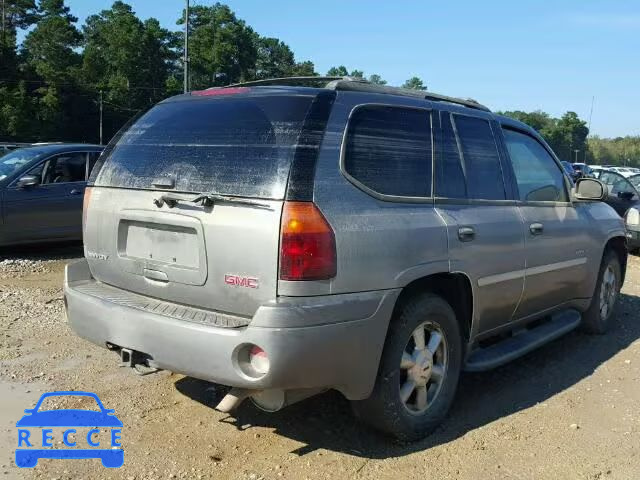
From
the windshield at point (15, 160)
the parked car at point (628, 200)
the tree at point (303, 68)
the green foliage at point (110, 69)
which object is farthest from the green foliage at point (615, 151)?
the windshield at point (15, 160)

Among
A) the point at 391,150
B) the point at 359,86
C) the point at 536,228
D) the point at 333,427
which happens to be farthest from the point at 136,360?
the point at 536,228

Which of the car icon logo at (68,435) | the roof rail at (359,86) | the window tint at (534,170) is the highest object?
the roof rail at (359,86)

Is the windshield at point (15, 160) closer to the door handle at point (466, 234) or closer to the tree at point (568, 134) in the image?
the door handle at point (466, 234)

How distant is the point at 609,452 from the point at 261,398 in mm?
2090

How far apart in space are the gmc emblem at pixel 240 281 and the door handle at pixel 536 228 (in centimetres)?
237

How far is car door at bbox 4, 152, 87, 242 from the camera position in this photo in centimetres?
837

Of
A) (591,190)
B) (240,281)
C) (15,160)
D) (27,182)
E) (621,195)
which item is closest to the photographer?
(240,281)

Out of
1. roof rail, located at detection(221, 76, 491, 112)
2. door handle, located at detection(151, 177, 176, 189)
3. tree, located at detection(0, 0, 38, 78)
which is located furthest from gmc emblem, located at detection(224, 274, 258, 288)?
tree, located at detection(0, 0, 38, 78)

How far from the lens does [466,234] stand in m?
3.83

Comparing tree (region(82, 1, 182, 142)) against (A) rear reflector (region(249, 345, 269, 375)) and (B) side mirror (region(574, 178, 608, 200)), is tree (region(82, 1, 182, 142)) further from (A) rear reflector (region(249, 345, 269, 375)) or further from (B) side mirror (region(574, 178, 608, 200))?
(A) rear reflector (region(249, 345, 269, 375))

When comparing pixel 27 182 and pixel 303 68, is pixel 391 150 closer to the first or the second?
pixel 27 182

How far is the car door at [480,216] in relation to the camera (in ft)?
12.6

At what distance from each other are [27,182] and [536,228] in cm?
670

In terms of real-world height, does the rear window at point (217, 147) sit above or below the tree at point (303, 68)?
below
